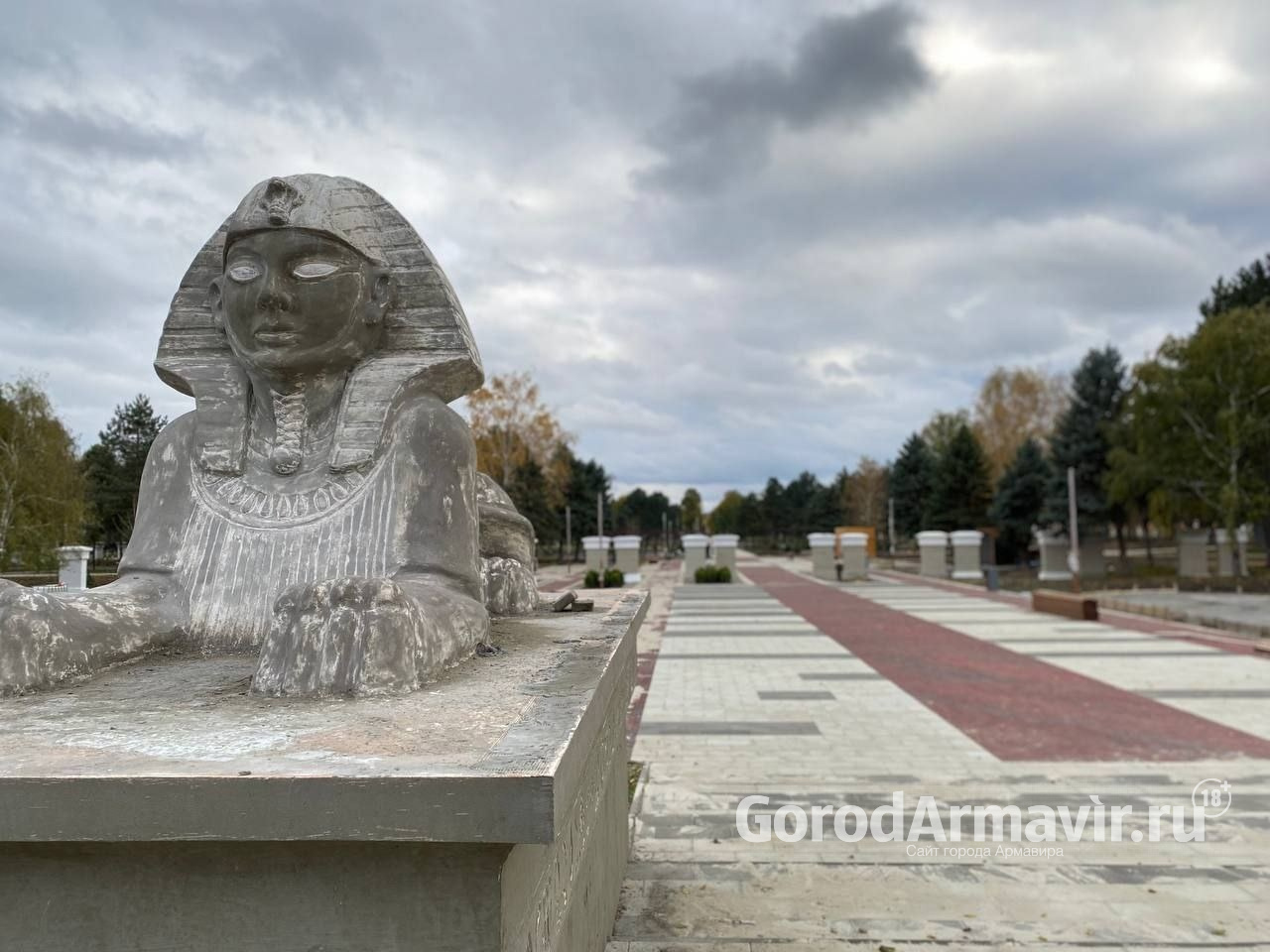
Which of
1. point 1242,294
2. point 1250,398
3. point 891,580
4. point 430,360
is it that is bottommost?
point 891,580

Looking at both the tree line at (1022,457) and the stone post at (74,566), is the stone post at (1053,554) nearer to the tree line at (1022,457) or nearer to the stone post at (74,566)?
the tree line at (1022,457)

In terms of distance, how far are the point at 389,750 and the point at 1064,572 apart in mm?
29509

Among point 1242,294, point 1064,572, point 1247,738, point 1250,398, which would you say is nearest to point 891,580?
point 1064,572

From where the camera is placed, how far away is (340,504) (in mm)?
2613

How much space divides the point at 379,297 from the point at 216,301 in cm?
58

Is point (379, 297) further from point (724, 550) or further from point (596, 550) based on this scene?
point (724, 550)

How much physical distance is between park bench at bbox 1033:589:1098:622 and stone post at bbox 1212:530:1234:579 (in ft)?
36.9

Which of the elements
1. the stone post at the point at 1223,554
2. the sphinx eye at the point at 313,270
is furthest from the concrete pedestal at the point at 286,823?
the stone post at the point at 1223,554

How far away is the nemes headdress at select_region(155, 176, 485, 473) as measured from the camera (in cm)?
262

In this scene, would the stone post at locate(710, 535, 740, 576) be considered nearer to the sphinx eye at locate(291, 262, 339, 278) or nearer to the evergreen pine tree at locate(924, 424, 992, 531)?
the evergreen pine tree at locate(924, 424, 992, 531)

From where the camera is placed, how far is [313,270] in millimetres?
2605

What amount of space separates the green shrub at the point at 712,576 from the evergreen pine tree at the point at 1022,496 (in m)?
13.8

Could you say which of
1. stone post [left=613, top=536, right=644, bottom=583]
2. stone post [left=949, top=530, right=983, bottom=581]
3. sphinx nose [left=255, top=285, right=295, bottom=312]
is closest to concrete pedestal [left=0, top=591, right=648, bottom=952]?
sphinx nose [left=255, top=285, right=295, bottom=312]

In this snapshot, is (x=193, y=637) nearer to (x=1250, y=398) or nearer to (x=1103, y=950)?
(x=1103, y=950)
